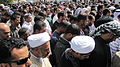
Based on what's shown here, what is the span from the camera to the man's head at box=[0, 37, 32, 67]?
1.64m

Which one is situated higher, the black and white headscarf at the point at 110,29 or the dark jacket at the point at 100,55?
the black and white headscarf at the point at 110,29

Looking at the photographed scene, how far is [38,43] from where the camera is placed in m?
2.33

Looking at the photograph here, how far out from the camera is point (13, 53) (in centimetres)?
166

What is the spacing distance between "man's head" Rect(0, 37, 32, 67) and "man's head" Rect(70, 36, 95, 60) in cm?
78

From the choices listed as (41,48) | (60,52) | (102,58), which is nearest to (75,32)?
(60,52)

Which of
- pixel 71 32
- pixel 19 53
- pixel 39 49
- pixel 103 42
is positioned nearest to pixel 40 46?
pixel 39 49

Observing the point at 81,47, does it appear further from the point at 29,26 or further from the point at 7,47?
the point at 29,26

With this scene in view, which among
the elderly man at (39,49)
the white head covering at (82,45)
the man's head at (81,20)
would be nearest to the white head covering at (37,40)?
the elderly man at (39,49)

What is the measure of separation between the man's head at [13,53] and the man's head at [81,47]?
2.55 ft

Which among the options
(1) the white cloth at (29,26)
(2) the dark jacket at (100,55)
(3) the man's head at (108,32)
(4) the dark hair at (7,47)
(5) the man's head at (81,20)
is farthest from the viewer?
(1) the white cloth at (29,26)

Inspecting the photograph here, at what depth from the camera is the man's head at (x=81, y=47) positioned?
2.39 meters

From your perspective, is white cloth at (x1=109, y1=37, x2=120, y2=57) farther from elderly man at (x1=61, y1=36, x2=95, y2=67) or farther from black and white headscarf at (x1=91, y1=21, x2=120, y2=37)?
elderly man at (x1=61, y1=36, x2=95, y2=67)

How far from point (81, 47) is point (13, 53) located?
0.96 m

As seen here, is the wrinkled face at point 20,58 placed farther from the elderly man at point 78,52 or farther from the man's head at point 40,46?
the elderly man at point 78,52
